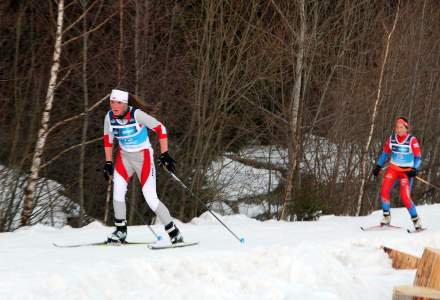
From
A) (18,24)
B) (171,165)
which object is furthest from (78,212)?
(171,165)

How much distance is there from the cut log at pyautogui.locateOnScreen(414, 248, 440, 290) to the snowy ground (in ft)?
1.45

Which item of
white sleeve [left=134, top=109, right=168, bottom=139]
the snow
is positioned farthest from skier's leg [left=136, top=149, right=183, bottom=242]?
the snow

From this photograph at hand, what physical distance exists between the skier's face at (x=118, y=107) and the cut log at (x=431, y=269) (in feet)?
12.1

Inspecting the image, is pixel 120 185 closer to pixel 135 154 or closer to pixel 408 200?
pixel 135 154

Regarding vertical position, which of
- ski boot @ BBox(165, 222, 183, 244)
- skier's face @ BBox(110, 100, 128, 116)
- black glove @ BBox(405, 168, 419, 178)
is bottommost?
ski boot @ BBox(165, 222, 183, 244)

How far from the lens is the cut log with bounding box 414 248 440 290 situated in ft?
23.6

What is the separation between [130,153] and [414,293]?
370cm

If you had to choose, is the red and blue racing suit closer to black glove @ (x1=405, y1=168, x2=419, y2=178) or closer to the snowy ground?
black glove @ (x1=405, y1=168, x2=419, y2=178)

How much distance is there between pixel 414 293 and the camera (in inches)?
247

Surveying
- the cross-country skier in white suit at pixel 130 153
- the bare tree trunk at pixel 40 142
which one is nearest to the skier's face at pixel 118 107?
the cross-country skier in white suit at pixel 130 153

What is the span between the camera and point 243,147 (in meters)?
20.0

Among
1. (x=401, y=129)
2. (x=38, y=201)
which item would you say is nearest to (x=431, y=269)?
(x=401, y=129)

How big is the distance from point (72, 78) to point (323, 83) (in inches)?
289

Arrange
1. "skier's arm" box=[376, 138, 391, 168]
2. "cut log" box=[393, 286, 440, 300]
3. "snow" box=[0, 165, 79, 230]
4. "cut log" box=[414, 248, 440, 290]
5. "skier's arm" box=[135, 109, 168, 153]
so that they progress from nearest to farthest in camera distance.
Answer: "cut log" box=[393, 286, 440, 300] → "cut log" box=[414, 248, 440, 290] → "skier's arm" box=[135, 109, 168, 153] → "skier's arm" box=[376, 138, 391, 168] → "snow" box=[0, 165, 79, 230]
